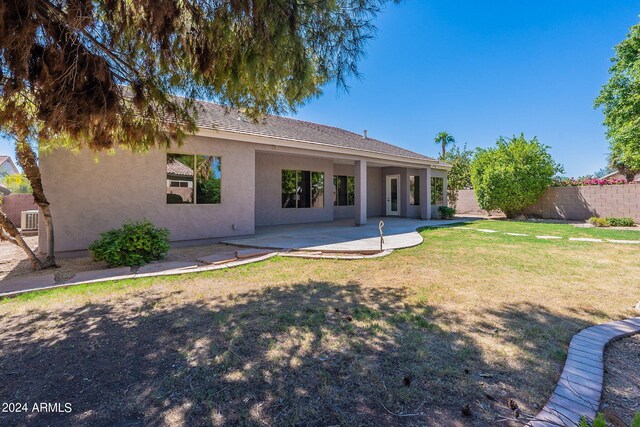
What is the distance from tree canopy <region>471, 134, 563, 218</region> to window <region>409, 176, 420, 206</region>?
13.6ft

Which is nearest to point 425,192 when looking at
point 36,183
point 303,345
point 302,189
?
point 302,189

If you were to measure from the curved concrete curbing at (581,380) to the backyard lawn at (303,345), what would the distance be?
0.30 ft

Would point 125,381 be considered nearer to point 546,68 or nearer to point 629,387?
point 629,387

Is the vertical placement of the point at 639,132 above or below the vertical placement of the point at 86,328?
above

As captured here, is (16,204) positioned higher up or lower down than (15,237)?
higher up

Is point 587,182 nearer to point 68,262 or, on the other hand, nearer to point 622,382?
point 622,382

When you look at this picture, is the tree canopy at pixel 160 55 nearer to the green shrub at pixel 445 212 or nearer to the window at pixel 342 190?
the window at pixel 342 190

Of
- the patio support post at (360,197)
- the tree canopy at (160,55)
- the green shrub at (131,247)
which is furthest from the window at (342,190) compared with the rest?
the tree canopy at (160,55)

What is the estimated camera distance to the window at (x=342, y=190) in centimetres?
1683

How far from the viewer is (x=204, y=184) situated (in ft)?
30.8

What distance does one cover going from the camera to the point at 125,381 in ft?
8.04

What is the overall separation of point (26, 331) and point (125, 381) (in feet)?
6.90

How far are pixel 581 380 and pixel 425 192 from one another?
1635 cm

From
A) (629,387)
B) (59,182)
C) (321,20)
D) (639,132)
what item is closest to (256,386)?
(629,387)
